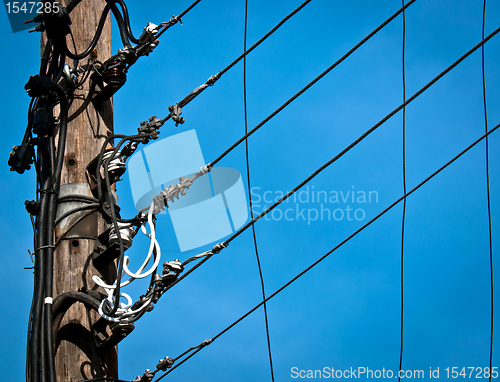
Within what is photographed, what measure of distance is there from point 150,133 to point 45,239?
2.85 feet

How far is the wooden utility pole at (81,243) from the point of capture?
286 cm

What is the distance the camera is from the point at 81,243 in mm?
3104

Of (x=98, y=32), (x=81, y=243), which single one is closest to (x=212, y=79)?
(x=98, y=32)

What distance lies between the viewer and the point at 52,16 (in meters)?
3.13

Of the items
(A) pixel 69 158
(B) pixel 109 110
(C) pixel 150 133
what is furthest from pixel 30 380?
(B) pixel 109 110

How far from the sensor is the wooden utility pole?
9.39ft

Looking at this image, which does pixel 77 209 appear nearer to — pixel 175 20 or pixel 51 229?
pixel 51 229

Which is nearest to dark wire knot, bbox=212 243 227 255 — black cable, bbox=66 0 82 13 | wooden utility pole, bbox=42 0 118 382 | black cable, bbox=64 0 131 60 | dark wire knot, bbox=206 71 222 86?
wooden utility pole, bbox=42 0 118 382

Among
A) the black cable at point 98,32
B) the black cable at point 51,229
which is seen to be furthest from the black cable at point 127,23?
the black cable at point 51,229

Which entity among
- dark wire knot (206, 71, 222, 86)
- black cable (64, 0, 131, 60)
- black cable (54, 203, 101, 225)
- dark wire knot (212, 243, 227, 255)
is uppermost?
black cable (64, 0, 131, 60)

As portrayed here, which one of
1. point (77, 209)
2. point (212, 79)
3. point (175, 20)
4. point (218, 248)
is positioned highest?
point (175, 20)

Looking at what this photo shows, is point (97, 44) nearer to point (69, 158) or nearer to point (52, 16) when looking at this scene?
point (52, 16)

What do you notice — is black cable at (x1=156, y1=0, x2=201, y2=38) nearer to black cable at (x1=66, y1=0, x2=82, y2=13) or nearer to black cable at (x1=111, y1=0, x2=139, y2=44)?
black cable at (x1=111, y1=0, x2=139, y2=44)

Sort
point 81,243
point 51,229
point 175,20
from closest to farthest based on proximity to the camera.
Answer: point 51,229
point 81,243
point 175,20
